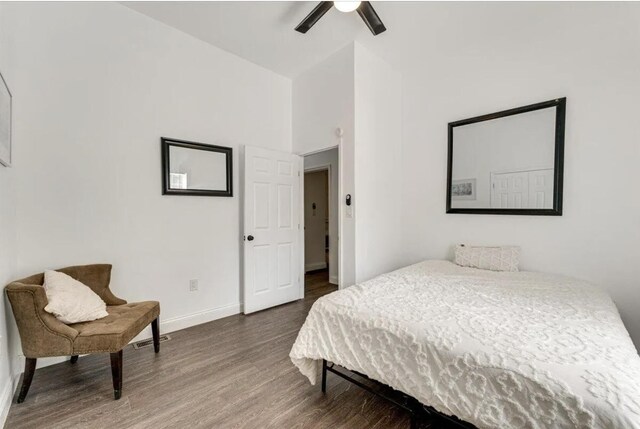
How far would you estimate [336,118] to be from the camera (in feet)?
A: 10.8

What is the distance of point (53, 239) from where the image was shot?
223 cm

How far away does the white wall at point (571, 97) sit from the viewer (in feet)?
7.42

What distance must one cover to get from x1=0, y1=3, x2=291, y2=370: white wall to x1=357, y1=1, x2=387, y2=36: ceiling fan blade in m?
1.75

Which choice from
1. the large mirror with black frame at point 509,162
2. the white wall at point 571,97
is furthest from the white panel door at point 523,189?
the white wall at point 571,97

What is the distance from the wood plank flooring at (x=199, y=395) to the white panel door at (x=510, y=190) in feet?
7.10

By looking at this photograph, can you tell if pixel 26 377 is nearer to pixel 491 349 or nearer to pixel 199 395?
pixel 199 395

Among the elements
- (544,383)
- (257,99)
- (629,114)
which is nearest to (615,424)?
(544,383)

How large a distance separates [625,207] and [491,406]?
229cm

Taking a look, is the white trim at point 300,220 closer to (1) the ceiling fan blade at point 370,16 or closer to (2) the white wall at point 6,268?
(1) the ceiling fan blade at point 370,16

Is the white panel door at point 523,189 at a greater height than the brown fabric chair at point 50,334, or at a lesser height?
greater

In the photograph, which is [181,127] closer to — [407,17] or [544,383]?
[407,17]

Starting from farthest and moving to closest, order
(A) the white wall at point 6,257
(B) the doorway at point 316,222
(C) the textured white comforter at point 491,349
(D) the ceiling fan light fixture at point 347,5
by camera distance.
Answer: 1. (B) the doorway at point 316,222
2. (D) the ceiling fan light fixture at point 347,5
3. (A) the white wall at point 6,257
4. (C) the textured white comforter at point 491,349

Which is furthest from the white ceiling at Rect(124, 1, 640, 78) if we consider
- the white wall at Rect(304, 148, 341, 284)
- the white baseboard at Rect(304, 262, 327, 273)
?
the white baseboard at Rect(304, 262, 327, 273)

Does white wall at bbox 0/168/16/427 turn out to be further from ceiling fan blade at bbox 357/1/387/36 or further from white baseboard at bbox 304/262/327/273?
white baseboard at bbox 304/262/327/273
